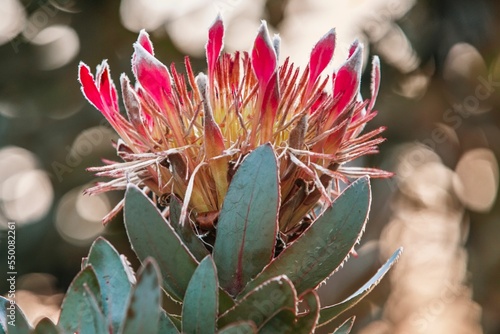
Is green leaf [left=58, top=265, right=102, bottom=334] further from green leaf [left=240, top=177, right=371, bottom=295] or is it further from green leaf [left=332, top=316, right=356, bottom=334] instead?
green leaf [left=332, top=316, right=356, bottom=334]

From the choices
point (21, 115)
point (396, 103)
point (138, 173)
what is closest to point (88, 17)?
point (21, 115)

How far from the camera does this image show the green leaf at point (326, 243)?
1.20 metres

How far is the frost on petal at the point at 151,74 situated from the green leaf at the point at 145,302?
0.52m

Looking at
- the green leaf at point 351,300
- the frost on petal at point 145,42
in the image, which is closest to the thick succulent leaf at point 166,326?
the green leaf at point 351,300

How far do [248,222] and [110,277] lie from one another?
0.72 feet

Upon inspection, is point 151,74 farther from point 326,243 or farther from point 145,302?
point 145,302

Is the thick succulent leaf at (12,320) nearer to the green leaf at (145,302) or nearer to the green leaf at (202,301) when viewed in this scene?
the green leaf at (145,302)

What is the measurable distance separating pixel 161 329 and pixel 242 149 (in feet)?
1.12

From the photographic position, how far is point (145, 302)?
85cm

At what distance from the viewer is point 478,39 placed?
6.70 m

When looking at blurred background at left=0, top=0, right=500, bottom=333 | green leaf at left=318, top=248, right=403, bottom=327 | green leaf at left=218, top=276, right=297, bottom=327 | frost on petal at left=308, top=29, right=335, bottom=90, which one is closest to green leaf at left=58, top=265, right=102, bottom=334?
green leaf at left=218, top=276, right=297, bottom=327

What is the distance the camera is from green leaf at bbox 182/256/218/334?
1091mm

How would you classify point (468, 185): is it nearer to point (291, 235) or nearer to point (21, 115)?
point (21, 115)

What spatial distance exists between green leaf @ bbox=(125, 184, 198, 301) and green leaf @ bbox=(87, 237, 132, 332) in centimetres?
4
